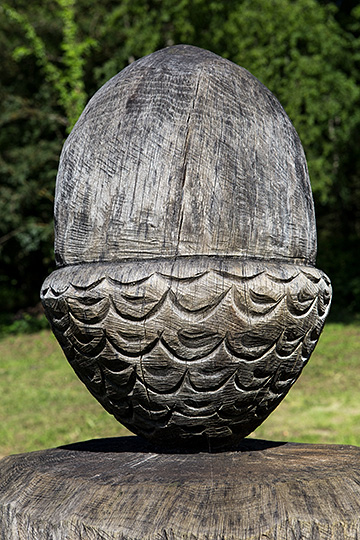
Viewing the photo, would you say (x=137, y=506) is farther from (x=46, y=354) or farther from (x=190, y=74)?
(x=46, y=354)

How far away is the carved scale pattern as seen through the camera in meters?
2.38

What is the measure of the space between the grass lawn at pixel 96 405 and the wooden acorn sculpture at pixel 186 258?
4.31 metres

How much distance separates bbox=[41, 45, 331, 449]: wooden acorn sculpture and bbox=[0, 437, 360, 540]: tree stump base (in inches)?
9.5

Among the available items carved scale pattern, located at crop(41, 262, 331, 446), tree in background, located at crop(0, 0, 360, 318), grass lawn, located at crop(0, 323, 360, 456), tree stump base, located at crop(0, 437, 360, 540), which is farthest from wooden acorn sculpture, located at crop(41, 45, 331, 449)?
tree in background, located at crop(0, 0, 360, 318)

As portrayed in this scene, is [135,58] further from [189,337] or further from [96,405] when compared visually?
[189,337]

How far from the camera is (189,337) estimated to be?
2410 mm

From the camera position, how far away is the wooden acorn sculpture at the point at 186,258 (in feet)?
7.91

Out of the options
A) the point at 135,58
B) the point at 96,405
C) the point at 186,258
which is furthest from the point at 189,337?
the point at 135,58

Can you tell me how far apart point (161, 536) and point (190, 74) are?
179 cm

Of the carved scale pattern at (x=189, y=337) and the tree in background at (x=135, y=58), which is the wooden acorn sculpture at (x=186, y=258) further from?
the tree in background at (x=135, y=58)

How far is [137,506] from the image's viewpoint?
2203mm

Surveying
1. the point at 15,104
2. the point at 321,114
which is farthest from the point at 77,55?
the point at 321,114

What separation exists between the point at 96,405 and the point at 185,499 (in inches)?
261

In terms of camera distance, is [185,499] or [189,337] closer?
[185,499]
